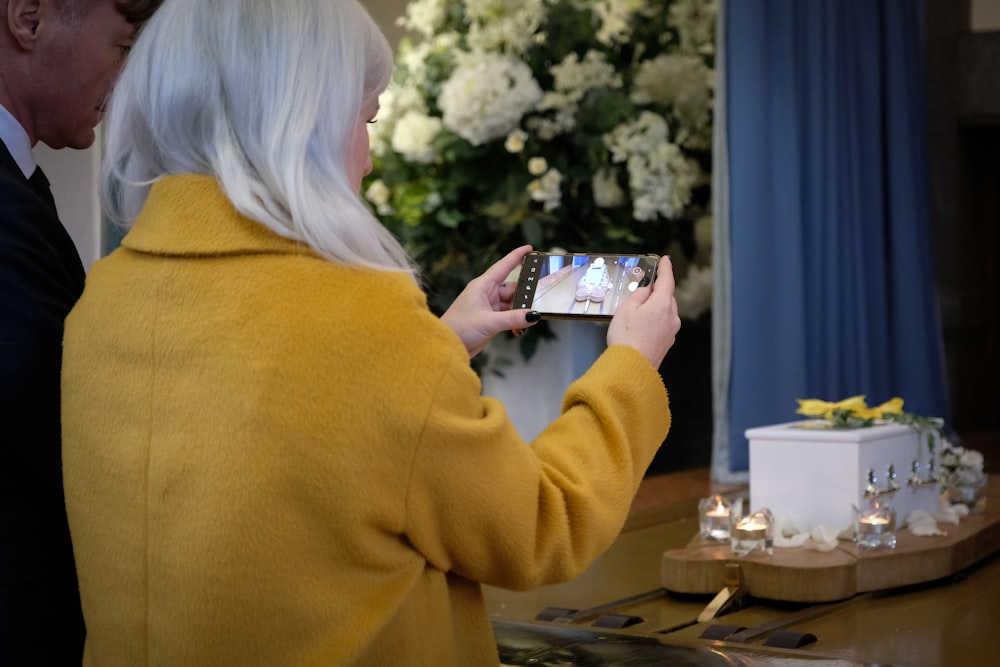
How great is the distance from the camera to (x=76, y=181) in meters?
2.55

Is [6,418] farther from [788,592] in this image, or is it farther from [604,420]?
[788,592]

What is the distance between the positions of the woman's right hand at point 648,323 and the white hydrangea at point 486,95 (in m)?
2.27

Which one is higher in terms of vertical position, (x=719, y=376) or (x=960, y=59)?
(x=960, y=59)

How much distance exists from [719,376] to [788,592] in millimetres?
1816

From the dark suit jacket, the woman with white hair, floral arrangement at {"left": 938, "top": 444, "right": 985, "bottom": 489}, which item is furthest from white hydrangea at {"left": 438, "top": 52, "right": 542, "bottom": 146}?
the woman with white hair

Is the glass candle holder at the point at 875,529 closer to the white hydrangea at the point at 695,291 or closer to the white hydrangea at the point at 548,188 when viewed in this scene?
the white hydrangea at the point at 548,188

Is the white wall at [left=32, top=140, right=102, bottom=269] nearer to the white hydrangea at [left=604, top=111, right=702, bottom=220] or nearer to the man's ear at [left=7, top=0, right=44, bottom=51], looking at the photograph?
the man's ear at [left=7, top=0, right=44, bottom=51]

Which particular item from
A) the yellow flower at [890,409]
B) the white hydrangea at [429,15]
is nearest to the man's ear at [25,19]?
the yellow flower at [890,409]

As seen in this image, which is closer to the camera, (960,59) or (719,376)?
(719,376)

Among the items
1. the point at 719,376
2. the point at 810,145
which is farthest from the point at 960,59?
the point at 719,376

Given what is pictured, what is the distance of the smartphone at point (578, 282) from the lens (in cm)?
135

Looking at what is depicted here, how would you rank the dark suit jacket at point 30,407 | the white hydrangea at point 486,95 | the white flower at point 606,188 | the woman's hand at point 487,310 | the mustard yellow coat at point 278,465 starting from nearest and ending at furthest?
the mustard yellow coat at point 278,465 < the dark suit jacket at point 30,407 < the woman's hand at point 487,310 < the white hydrangea at point 486,95 < the white flower at point 606,188

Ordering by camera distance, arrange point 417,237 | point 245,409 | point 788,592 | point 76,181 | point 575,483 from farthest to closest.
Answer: point 417,237 → point 76,181 → point 788,592 → point 575,483 → point 245,409

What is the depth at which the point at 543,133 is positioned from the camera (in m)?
3.58
